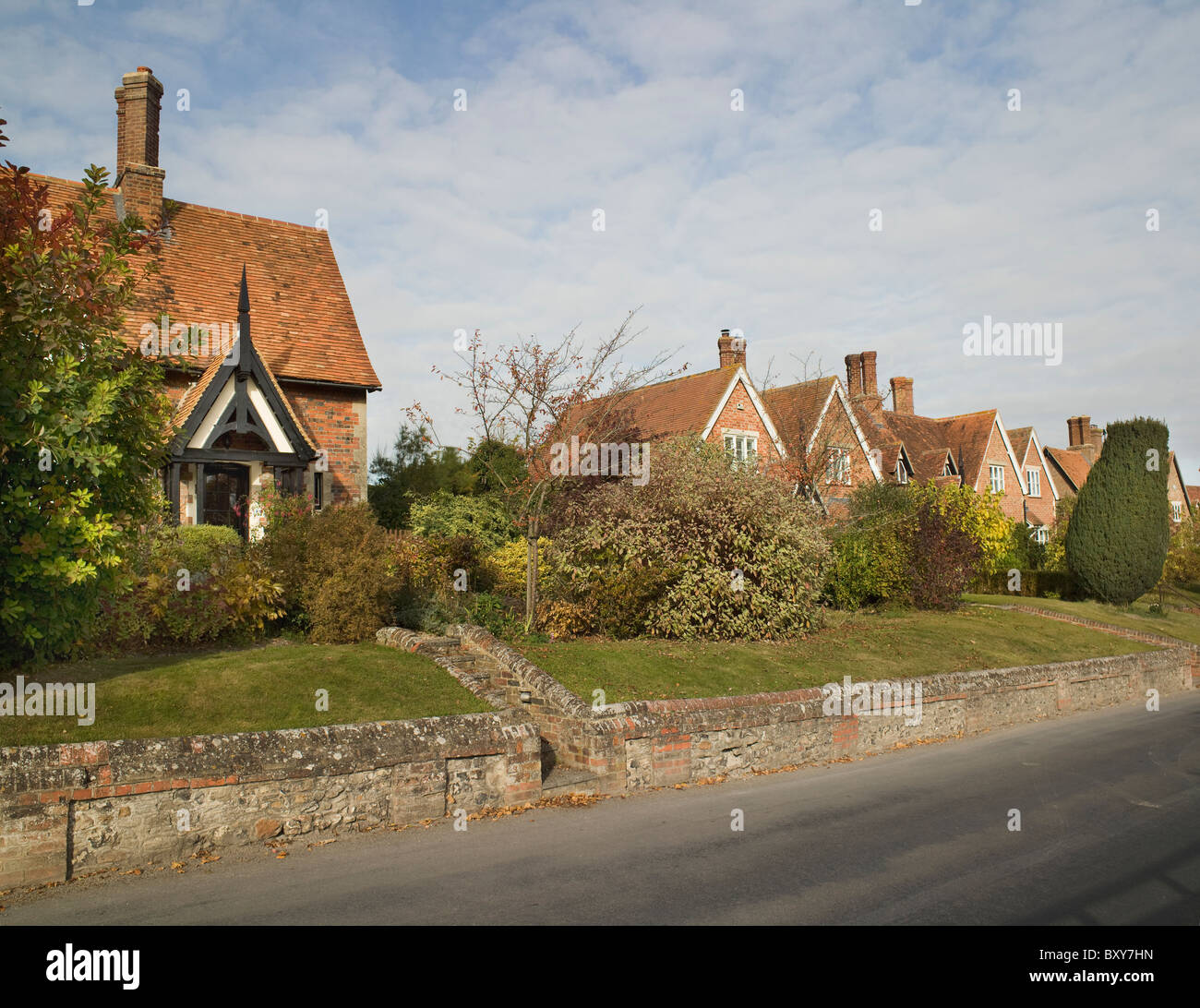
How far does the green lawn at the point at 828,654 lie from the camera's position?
11711 millimetres

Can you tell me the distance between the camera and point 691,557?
14.9 metres

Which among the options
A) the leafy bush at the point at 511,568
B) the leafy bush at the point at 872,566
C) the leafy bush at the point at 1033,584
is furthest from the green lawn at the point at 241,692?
the leafy bush at the point at 1033,584

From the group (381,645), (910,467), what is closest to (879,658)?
(381,645)

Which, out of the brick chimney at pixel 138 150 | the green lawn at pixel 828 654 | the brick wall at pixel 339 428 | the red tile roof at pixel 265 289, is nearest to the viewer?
the green lawn at pixel 828 654

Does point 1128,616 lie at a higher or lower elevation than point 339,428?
lower

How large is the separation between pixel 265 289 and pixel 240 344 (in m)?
4.05

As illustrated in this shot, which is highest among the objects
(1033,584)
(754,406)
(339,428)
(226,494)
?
(754,406)

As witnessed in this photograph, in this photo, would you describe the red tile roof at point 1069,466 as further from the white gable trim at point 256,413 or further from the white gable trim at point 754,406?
the white gable trim at point 256,413

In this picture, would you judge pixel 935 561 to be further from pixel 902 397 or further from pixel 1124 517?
pixel 902 397

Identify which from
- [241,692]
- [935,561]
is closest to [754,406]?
[935,561]

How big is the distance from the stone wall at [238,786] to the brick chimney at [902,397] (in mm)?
43616
